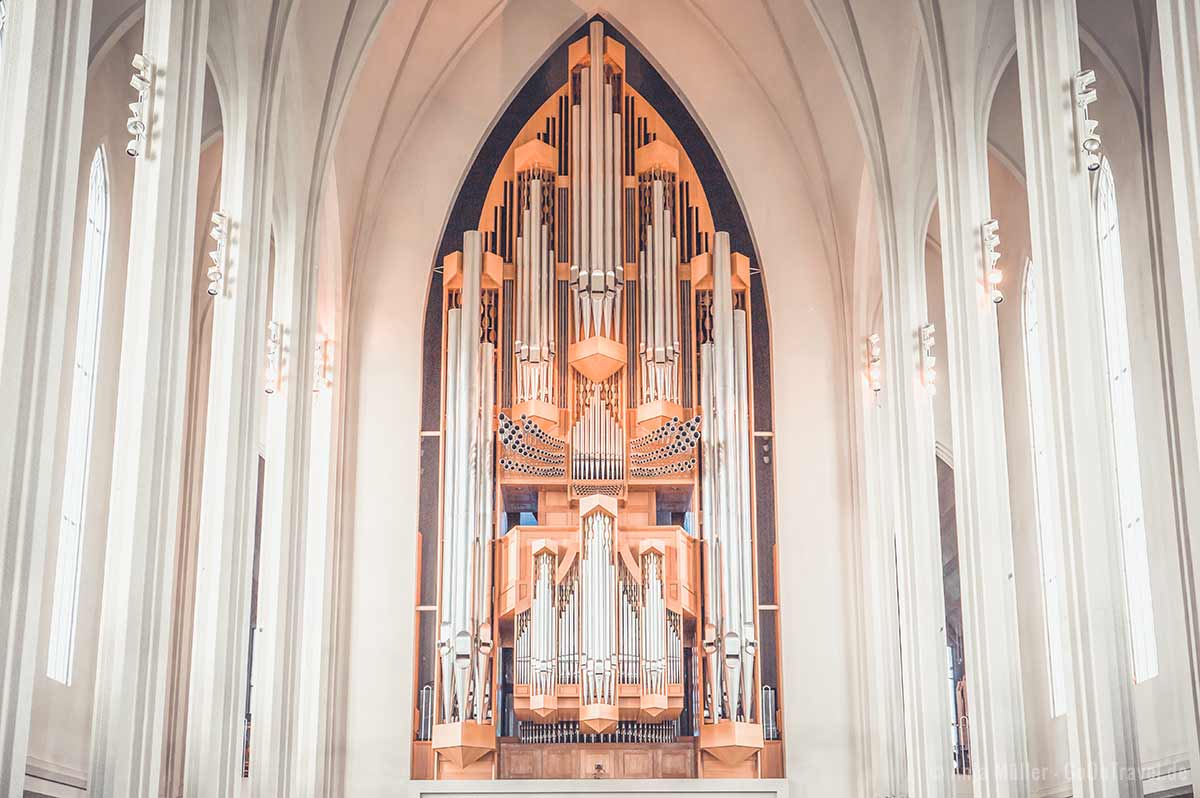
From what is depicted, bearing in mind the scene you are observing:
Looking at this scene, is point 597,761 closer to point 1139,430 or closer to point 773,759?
point 773,759

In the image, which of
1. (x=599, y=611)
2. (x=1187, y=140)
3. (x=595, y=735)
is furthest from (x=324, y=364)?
(x=1187, y=140)

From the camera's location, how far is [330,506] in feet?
60.3

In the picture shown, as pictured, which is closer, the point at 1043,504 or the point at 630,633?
the point at 1043,504

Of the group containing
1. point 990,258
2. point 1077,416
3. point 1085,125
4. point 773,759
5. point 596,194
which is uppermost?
point 596,194

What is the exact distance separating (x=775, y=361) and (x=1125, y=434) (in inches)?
205

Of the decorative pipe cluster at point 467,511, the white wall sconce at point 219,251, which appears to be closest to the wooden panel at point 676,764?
the decorative pipe cluster at point 467,511

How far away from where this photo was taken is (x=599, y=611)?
1752 centimetres

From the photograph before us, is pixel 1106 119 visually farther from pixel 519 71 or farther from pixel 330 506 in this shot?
pixel 330 506

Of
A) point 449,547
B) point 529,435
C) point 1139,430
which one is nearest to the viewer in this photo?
point 1139,430

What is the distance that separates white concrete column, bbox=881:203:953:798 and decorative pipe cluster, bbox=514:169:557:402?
4.26 m

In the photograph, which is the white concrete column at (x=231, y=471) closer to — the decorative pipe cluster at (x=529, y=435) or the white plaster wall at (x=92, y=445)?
the white plaster wall at (x=92, y=445)

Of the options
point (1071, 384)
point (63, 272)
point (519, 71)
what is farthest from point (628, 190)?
point (63, 272)

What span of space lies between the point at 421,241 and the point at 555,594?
196 inches

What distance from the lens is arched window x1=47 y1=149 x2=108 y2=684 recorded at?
14773 millimetres
